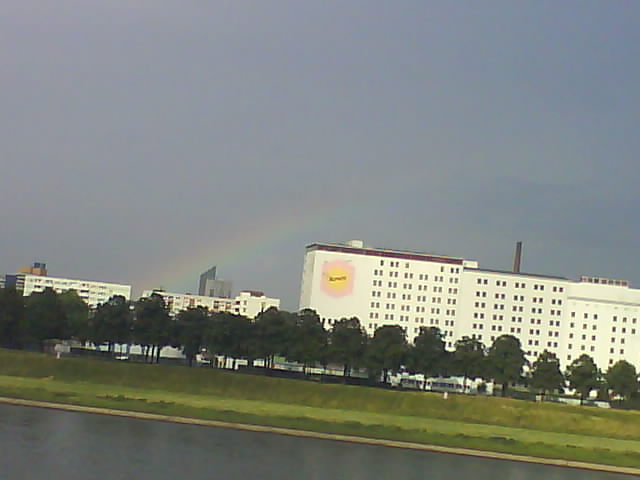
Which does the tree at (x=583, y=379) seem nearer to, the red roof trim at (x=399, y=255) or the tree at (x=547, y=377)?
the tree at (x=547, y=377)

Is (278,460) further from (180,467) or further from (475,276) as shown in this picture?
(475,276)

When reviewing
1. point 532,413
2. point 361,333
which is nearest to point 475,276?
point 361,333

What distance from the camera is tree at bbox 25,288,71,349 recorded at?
239ft

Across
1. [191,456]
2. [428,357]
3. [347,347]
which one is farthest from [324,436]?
[428,357]

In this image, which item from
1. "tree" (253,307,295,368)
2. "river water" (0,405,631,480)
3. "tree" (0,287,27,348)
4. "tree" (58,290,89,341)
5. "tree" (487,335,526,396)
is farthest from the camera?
"tree" (487,335,526,396)

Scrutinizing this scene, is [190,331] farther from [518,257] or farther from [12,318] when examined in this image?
[518,257]

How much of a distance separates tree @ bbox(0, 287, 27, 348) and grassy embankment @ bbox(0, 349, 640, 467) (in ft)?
46.7

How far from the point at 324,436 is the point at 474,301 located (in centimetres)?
9241

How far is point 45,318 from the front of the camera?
241 feet

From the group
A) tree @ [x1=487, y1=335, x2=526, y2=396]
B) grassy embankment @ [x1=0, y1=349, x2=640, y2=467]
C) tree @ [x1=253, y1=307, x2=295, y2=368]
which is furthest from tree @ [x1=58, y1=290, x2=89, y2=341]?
tree @ [x1=487, y1=335, x2=526, y2=396]

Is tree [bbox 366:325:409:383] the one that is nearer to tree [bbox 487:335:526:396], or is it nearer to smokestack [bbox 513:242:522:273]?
tree [bbox 487:335:526:396]

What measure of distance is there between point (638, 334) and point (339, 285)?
41389 millimetres

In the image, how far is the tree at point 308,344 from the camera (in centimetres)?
7538

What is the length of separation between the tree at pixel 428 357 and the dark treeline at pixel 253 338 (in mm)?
87
